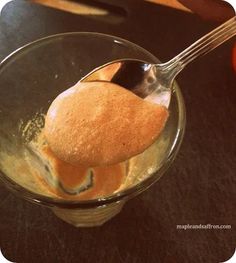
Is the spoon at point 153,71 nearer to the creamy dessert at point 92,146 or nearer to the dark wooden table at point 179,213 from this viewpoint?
the creamy dessert at point 92,146

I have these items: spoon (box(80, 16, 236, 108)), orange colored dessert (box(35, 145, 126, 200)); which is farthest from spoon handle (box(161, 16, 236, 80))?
orange colored dessert (box(35, 145, 126, 200))

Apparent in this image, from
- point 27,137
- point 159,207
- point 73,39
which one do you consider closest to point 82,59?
point 73,39

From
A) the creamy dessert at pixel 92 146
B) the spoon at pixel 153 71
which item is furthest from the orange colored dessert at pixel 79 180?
the spoon at pixel 153 71

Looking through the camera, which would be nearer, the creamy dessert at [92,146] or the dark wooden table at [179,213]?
the creamy dessert at [92,146]

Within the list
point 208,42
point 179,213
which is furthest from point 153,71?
point 179,213

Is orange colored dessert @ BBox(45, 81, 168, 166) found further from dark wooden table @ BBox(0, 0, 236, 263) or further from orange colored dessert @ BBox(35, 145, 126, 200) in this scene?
dark wooden table @ BBox(0, 0, 236, 263)
